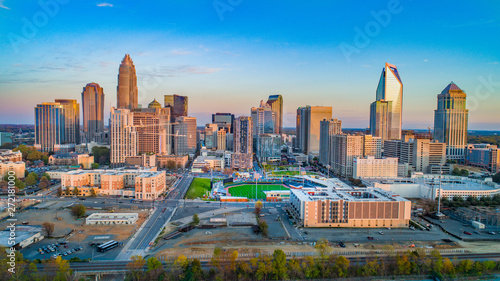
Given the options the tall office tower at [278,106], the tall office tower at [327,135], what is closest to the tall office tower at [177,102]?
the tall office tower at [278,106]

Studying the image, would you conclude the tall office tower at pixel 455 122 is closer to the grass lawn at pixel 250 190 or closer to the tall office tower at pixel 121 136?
the grass lawn at pixel 250 190

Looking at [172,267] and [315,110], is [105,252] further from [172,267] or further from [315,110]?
[315,110]

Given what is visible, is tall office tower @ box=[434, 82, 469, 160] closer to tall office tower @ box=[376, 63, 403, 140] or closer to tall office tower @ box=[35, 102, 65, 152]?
tall office tower @ box=[376, 63, 403, 140]

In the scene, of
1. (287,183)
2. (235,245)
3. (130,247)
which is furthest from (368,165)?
(130,247)

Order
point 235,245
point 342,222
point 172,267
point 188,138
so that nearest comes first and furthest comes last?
point 172,267 → point 235,245 → point 342,222 → point 188,138

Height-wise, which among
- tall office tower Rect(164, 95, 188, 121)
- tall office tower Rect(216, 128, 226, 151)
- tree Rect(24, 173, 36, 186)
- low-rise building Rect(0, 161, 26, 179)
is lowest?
tree Rect(24, 173, 36, 186)

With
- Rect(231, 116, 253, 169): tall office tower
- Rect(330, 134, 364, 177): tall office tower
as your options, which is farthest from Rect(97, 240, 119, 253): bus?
Rect(231, 116, 253, 169): tall office tower
